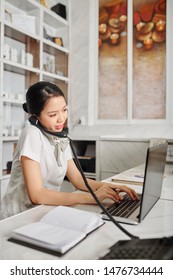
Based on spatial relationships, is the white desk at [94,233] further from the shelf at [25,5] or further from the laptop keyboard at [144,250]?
the shelf at [25,5]

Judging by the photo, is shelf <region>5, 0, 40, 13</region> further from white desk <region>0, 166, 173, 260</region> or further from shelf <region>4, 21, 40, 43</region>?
white desk <region>0, 166, 173, 260</region>

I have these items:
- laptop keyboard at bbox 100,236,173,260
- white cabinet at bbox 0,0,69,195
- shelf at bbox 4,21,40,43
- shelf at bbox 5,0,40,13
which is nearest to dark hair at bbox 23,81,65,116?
laptop keyboard at bbox 100,236,173,260

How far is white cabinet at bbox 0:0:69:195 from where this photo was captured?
2.20m

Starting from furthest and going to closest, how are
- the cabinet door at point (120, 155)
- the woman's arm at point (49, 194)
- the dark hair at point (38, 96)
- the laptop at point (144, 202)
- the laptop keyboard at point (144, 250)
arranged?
1. the cabinet door at point (120, 155)
2. the dark hair at point (38, 96)
3. the woman's arm at point (49, 194)
4. the laptop at point (144, 202)
5. the laptop keyboard at point (144, 250)

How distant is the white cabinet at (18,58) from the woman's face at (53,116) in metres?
1.22

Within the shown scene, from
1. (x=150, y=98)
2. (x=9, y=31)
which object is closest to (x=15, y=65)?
(x=9, y=31)

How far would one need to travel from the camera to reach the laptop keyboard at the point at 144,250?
486 mm

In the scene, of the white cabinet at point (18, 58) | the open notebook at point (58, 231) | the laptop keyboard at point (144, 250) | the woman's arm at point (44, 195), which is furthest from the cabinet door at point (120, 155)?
the laptop keyboard at point (144, 250)

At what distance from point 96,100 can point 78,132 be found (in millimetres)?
429

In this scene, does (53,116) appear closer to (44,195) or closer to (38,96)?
(38,96)

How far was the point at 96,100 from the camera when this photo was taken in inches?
118

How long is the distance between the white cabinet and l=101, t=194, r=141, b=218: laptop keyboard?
1.48m

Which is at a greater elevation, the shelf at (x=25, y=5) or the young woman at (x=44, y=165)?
the shelf at (x=25, y=5)

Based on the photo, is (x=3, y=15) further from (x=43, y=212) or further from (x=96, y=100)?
(x=43, y=212)
